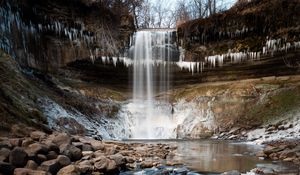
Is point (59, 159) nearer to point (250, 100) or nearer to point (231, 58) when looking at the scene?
point (250, 100)

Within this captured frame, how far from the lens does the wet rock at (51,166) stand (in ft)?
29.4

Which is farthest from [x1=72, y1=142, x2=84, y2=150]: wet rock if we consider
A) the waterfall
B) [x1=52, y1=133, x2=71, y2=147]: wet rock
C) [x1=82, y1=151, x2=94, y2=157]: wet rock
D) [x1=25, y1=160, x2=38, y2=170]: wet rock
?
the waterfall

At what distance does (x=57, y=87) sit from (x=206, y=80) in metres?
12.2

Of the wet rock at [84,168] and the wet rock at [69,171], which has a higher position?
the wet rock at [69,171]

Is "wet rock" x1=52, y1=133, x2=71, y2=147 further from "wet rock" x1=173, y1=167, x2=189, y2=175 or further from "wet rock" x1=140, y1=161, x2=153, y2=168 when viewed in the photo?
"wet rock" x1=173, y1=167, x2=189, y2=175

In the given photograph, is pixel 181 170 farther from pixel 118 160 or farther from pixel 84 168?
pixel 84 168

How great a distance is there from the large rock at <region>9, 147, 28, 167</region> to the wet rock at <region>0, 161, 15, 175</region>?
34 centimetres

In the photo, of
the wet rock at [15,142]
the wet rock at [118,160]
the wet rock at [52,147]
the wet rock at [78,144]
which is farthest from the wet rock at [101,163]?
→ the wet rock at [15,142]

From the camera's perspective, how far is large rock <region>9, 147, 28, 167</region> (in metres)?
8.73

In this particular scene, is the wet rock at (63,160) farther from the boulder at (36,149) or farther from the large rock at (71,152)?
the large rock at (71,152)

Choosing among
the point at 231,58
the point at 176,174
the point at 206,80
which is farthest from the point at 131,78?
the point at 176,174

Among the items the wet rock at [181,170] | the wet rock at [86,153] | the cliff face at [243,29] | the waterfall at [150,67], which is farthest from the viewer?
the waterfall at [150,67]

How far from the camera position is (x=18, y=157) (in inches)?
348

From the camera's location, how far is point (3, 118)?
12195mm
